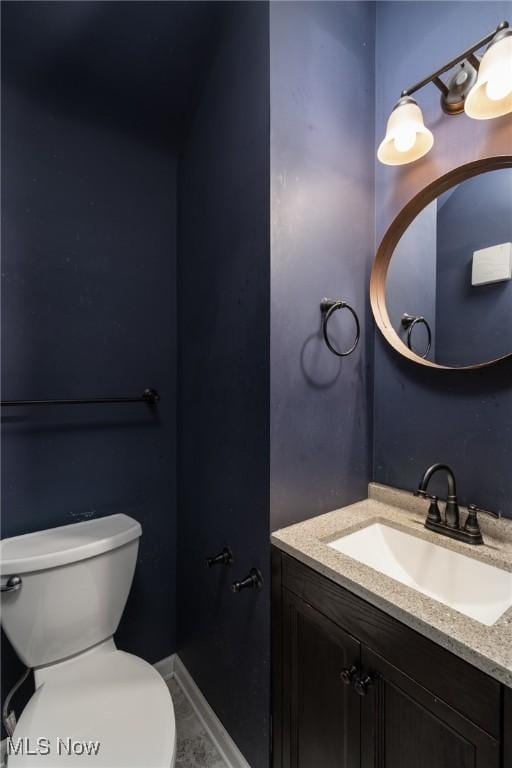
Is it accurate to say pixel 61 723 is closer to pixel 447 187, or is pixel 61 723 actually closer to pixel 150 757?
pixel 150 757

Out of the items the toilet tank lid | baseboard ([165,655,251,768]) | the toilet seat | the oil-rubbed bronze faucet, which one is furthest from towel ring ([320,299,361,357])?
baseboard ([165,655,251,768])

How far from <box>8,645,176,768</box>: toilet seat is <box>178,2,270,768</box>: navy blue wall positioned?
0.97ft

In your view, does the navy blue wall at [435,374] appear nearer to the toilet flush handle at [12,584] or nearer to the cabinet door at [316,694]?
the cabinet door at [316,694]

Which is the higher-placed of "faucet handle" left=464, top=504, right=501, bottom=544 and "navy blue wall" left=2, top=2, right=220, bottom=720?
"navy blue wall" left=2, top=2, right=220, bottom=720

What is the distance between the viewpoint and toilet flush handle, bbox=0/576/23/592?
3.28ft

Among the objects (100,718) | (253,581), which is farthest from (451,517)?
(100,718)

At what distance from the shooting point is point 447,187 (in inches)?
42.1

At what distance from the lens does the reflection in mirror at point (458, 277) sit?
97cm

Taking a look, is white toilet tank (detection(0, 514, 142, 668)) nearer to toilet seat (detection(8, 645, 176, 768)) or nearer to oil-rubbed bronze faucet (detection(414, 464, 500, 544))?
toilet seat (detection(8, 645, 176, 768))

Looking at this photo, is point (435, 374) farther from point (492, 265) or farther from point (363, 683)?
point (363, 683)

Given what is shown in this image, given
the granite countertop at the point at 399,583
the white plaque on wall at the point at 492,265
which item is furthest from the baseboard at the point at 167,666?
the white plaque on wall at the point at 492,265

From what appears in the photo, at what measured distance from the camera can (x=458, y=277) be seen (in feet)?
3.47

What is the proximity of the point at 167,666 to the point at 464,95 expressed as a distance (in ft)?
7.82

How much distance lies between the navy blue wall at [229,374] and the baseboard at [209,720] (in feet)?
0.13
